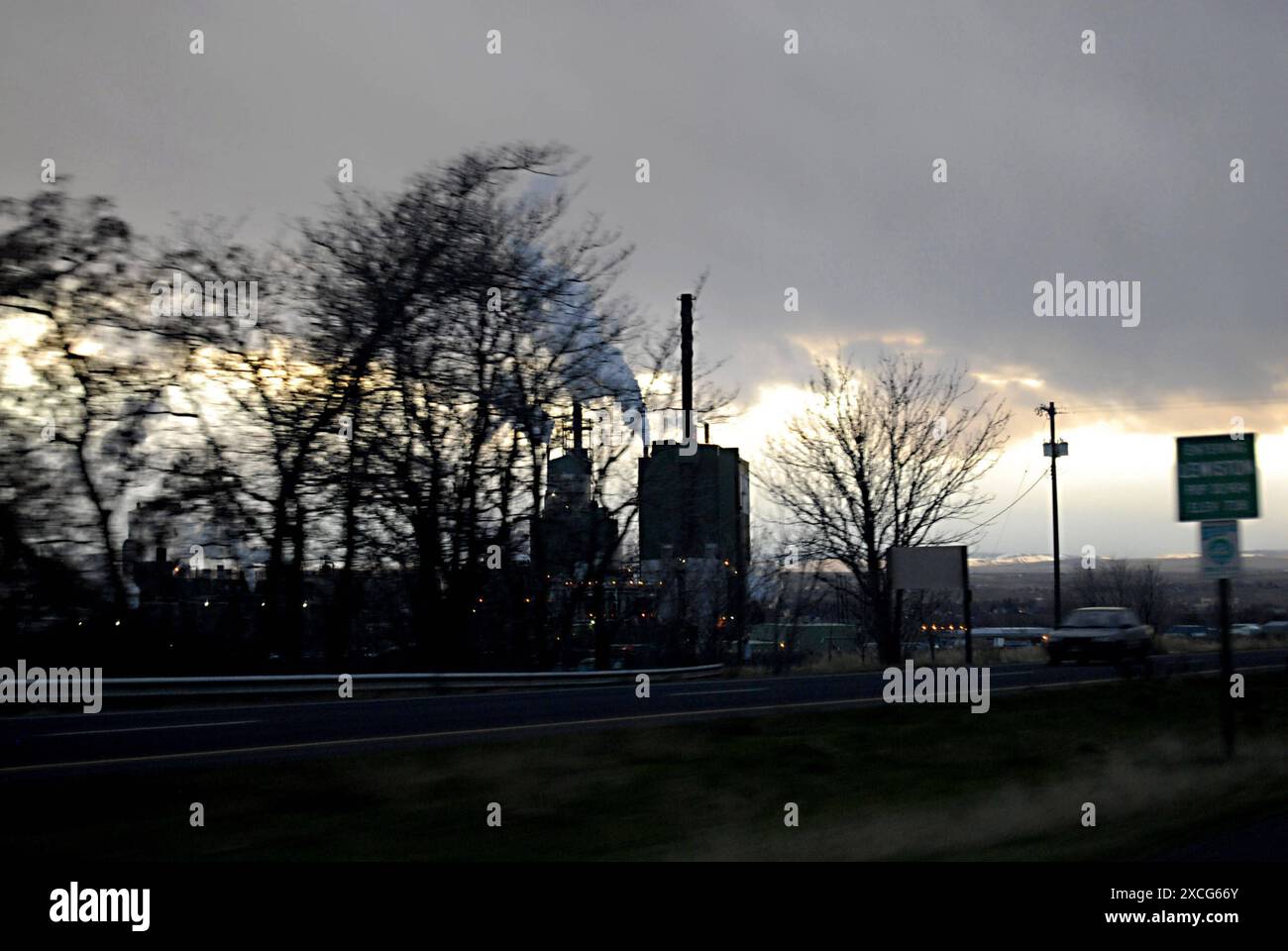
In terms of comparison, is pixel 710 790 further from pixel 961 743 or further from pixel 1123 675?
pixel 1123 675

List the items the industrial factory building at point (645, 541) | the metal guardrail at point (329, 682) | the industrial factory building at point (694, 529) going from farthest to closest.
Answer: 1. the industrial factory building at point (694, 529)
2. the industrial factory building at point (645, 541)
3. the metal guardrail at point (329, 682)

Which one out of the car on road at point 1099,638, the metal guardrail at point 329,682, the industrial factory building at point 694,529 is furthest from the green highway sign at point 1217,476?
the industrial factory building at point 694,529

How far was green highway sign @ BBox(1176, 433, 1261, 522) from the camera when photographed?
42.4 ft

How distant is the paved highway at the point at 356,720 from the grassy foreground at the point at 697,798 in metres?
1.52

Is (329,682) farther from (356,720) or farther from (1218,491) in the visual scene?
(1218,491)

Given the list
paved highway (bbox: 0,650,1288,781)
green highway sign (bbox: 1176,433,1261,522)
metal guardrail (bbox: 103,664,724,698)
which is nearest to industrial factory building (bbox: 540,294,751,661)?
metal guardrail (bbox: 103,664,724,698)

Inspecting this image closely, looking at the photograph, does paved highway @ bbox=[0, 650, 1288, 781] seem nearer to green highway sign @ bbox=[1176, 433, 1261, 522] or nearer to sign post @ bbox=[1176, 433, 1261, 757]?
sign post @ bbox=[1176, 433, 1261, 757]

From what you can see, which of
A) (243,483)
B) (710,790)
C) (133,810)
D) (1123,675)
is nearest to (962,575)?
(1123,675)

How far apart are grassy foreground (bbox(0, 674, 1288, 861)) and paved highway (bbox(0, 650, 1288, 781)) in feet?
5.00

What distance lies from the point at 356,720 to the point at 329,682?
4569 millimetres

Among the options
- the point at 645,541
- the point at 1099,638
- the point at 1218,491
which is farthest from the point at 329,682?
the point at 1099,638

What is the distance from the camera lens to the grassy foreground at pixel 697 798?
8438mm

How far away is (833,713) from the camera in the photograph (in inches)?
661

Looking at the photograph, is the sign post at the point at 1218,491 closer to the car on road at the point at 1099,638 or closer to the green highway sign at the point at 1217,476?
the green highway sign at the point at 1217,476
